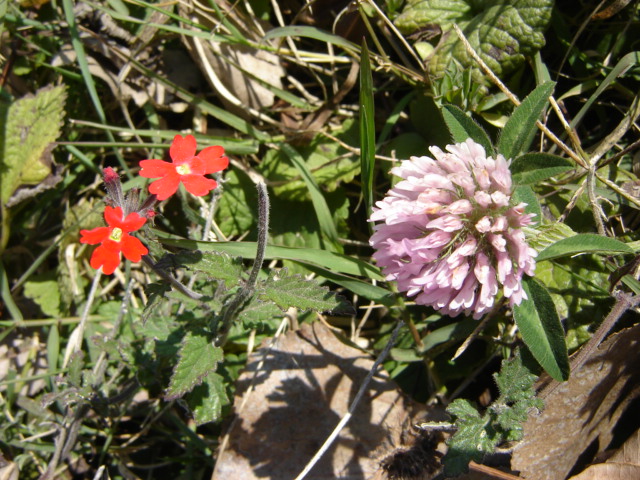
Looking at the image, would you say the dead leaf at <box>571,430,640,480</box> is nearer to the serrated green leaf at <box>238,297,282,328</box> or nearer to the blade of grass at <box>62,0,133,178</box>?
the serrated green leaf at <box>238,297,282,328</box>

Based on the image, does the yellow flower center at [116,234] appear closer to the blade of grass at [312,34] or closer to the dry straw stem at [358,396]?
the dry straw stem at [358,396]

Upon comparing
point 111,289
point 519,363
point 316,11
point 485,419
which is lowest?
point 111,289

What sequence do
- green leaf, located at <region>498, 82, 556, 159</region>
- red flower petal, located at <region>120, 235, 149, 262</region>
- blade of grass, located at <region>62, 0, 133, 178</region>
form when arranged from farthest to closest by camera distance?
blade of grass, located at <region>62, 0, 133, 178</region>
green leaf, located at <region>498, 82, 556, 159</region>
red flower petal, located at <region>120, 235, 149, 262</region>

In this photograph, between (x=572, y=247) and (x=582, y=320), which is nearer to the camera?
(x=572, y=247)

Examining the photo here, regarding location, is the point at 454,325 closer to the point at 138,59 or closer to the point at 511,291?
the point at 511,291

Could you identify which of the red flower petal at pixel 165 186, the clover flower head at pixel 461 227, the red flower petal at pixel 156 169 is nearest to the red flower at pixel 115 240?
the red flower petal at pixel 165 186

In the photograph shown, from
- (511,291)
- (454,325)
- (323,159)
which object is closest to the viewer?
(511,291)

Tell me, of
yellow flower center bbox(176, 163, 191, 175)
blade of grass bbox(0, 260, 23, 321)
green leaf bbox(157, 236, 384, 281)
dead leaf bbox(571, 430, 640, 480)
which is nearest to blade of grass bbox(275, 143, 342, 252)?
green leaf bbox(157, 236, 384, 281)

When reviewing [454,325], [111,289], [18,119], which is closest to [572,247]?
[454,325]
